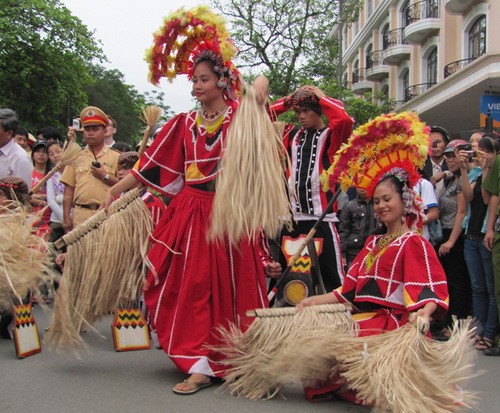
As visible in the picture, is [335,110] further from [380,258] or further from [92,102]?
[92,102]

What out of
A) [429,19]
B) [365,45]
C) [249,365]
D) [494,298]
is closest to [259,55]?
[429,19]

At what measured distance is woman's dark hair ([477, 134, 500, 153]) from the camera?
5.59 m

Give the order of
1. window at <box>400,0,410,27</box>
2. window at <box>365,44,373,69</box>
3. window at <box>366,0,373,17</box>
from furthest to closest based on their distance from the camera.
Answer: window at <box>366,0,373,17</box> < window at <box>365,44,373,69</box> < window at <box>400,0,410,27</box>

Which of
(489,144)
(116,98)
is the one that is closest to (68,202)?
(489,144)

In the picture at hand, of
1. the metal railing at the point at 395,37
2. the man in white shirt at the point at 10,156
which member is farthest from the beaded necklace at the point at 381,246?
the metal railing at the point at 395,37

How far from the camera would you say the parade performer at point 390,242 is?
3.51 m

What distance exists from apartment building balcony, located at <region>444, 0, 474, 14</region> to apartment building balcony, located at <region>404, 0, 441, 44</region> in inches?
94.0

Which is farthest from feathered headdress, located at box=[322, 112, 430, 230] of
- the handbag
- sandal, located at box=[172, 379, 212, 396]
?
the handbag

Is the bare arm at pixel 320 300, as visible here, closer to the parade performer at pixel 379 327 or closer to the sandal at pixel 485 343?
the parade performer at pixel 379 327

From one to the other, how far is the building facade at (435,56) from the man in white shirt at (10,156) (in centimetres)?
1379

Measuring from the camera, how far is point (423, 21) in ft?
79.8

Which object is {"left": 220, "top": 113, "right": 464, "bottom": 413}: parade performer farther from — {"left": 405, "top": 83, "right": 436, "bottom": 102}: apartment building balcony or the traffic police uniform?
{"left": 405, "top": 83, "right": 436, "bottom": 102}: apartment building balcony

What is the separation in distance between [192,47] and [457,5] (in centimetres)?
1909

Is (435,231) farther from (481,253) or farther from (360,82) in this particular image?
(360,82)
